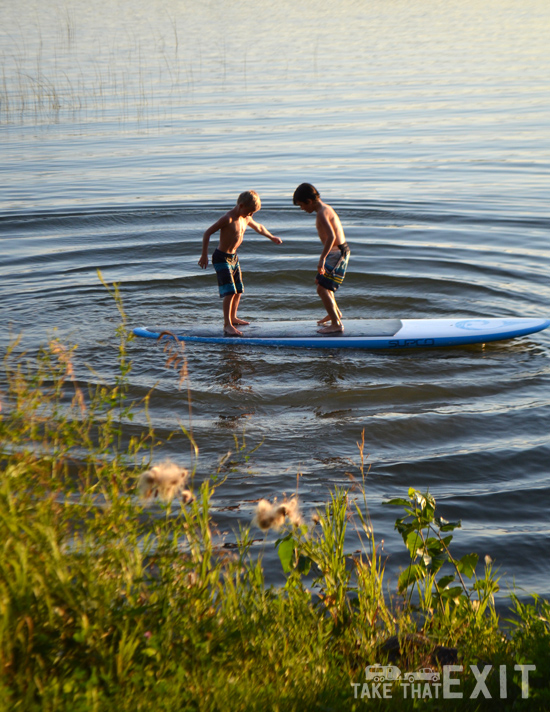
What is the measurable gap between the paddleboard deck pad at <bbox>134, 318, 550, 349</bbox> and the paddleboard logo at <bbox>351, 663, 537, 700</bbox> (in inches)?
208

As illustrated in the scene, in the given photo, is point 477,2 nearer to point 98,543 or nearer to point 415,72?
point 415,72

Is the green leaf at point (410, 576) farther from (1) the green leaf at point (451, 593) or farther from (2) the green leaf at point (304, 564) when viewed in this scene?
(2) the green leaf at point (304, 564)

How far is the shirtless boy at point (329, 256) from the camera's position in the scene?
26.3ft

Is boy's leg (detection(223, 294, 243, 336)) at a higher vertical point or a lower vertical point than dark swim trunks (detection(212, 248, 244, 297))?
lower

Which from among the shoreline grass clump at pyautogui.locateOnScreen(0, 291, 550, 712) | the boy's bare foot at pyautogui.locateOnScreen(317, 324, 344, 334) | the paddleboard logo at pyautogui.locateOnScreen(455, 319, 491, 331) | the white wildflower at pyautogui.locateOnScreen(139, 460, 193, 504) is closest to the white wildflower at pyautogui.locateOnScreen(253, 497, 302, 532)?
the shoreline grass clump at pyautogui.locateOnScreen(0, 291, 550, 712)

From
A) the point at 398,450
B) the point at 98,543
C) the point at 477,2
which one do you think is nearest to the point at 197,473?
the point at 398,450

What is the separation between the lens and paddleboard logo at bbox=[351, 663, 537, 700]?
2898mm

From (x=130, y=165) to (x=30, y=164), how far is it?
2268 mm

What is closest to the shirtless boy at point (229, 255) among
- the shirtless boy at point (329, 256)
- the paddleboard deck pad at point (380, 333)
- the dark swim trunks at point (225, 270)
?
the dark swim trunks at point (225, 270)

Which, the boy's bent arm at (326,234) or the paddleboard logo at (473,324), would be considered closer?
the boy's bent arm at (326,234)

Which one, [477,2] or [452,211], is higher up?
[477,2]

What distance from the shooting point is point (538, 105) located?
21.7 metres

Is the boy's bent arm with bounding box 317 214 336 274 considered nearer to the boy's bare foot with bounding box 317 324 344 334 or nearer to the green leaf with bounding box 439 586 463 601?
the boy's bare foot with bounding box 317 324 344 334

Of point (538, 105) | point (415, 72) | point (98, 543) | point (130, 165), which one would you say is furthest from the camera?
point (415, 72)
